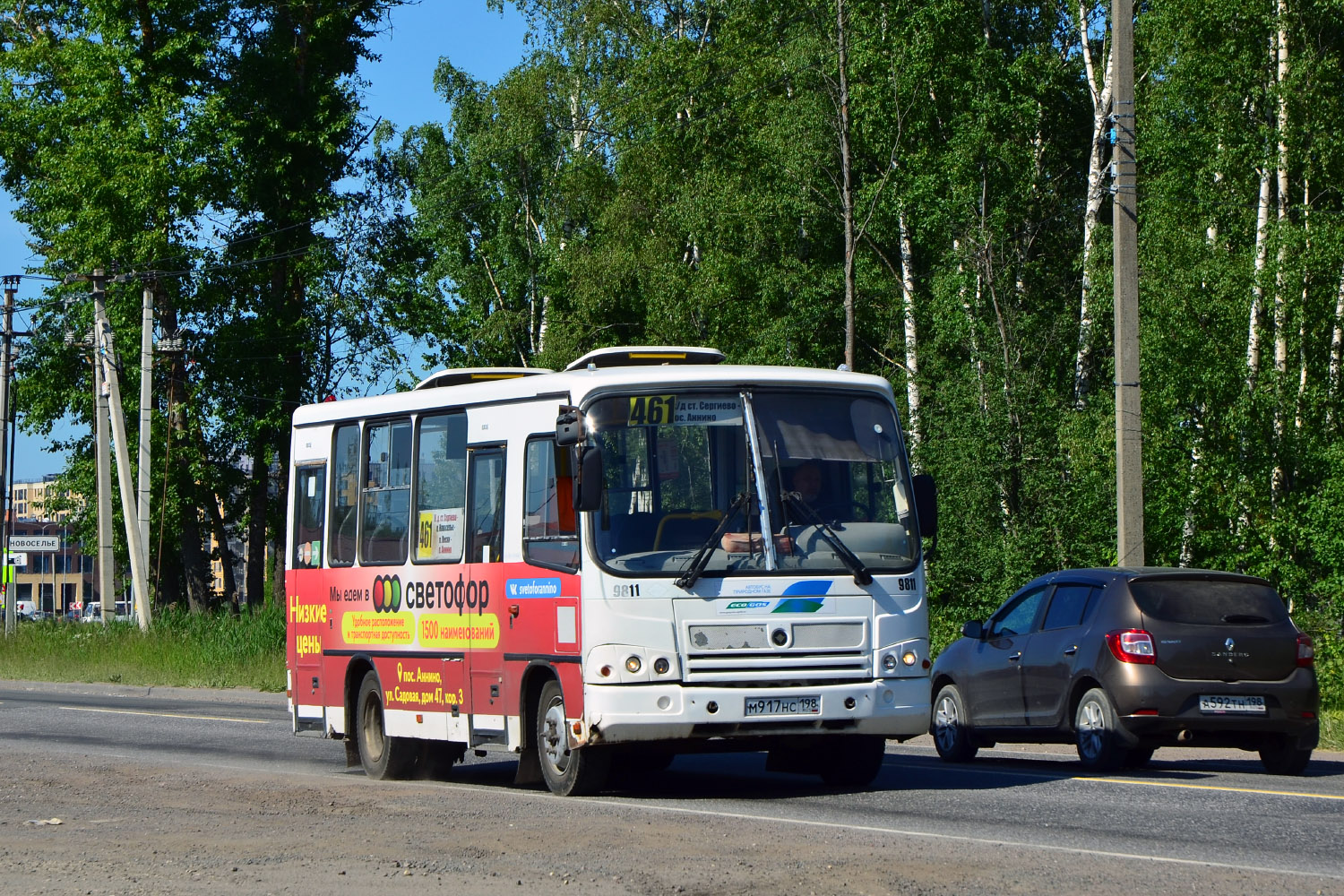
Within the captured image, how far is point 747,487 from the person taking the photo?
12.5 metres

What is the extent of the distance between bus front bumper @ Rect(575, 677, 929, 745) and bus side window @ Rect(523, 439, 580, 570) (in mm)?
1022

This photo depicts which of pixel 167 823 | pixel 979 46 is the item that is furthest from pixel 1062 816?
pixel 979 46

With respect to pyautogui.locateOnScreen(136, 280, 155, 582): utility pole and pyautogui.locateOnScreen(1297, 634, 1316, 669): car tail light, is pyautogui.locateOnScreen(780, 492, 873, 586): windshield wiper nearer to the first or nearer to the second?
pyautogui.locateOnScreen(1297, 634, 1316, 669): car tail light

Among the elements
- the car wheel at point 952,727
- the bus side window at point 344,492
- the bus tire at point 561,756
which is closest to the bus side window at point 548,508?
the bus tire at point 561,756

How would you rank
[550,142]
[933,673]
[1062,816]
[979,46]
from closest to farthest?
[1062,816] < [933,673] < [979,46] < [550,142]

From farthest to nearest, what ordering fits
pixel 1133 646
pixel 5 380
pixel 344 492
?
pixel 5 380 < pixel 344 492 < pixel 1133 646

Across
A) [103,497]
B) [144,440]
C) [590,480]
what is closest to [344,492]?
[590,480]

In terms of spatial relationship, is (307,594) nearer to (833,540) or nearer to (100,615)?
(833,540)

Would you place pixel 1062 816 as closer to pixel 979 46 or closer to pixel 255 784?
pixel 255 784

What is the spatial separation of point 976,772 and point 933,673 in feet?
7.91

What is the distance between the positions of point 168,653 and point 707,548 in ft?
Answer: 78.9

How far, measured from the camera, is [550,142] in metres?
56.4

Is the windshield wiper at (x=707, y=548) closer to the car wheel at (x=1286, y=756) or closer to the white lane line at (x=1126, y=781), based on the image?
the white lane line at (x=1126, y=781)

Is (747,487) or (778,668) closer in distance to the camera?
(778,668)
